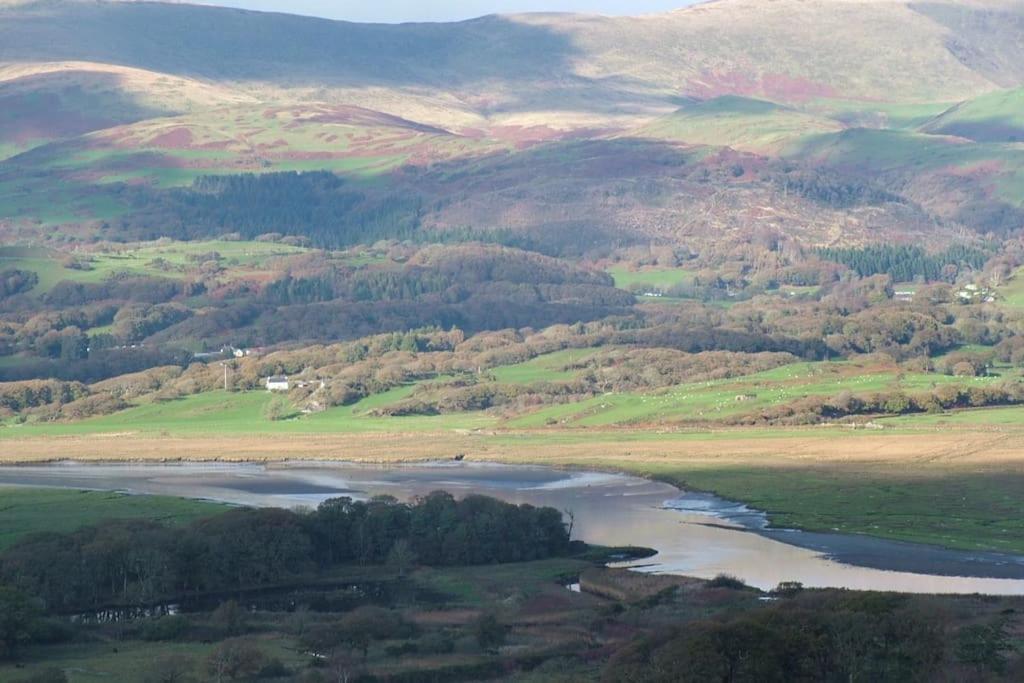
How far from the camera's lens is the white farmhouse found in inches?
4569

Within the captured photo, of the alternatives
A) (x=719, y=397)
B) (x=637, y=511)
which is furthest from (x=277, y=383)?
(x=637, y=511)

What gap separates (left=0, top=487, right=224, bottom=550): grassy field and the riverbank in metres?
18.2

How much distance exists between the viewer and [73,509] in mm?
65000

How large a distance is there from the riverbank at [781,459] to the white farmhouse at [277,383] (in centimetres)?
1640

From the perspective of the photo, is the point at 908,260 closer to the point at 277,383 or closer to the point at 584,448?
the point at 277,383

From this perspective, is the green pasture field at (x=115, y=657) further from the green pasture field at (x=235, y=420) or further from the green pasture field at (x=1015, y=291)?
the green pasture field at (x=1015, y=291)

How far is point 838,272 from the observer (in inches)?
6639

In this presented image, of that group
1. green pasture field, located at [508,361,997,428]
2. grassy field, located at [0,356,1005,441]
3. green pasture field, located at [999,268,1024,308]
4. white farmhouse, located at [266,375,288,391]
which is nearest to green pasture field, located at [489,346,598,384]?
grassy field, located at [0,356,1005,441]

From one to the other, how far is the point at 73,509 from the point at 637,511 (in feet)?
59.3

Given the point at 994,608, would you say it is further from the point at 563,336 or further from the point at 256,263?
the point at 256,263

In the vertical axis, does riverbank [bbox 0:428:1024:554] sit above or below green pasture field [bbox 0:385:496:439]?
above

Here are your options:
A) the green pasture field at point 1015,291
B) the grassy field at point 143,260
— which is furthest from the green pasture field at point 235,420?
the green pasture field at point 1015,291

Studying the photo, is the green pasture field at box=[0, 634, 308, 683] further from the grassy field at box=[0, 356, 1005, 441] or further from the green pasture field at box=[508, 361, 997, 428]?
the green pasture field at box=[508, 361, 997, 428]

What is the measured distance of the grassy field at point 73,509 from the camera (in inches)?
2372
